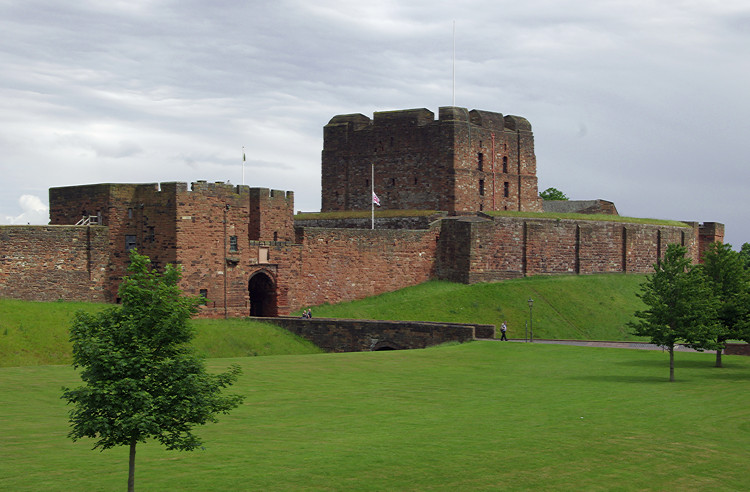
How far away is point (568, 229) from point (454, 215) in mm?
7912

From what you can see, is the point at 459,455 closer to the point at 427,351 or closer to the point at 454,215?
the point at 427,351

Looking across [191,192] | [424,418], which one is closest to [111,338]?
[424,418]

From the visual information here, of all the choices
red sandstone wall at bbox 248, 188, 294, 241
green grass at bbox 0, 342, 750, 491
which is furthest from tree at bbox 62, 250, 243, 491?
red sandstone wall at bbox 248, 188, 294, 241

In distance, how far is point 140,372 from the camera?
47.9 ft

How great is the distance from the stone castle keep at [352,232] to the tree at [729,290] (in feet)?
70.7

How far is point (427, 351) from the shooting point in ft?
129

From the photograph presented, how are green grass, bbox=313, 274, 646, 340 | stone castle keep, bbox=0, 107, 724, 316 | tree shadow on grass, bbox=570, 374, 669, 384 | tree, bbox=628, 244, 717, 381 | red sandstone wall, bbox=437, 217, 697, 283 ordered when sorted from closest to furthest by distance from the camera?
1. tree shadow on grass, bbox=570, 374, 669, 384
2. tree, bbox=628, 244, 717, 381
3. stone castle keep, bbox=0, 107, 724, 316
4. green grass, bbox=313, 274, 646, 340
5. red sandstone wall, bbox=437, 217, 697, 283

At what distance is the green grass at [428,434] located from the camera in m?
17.8

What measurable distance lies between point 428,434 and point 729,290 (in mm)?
19704

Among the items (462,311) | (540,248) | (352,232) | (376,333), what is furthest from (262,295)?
(540,248)

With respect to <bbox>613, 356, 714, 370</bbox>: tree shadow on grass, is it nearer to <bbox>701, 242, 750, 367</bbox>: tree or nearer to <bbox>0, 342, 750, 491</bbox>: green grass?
<bbox>701, 242, 750, 367</bbox>: tree

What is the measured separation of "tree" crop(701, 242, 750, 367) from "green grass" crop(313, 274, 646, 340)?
15.2 metres

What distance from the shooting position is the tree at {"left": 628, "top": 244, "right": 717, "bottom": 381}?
31828 millimetres

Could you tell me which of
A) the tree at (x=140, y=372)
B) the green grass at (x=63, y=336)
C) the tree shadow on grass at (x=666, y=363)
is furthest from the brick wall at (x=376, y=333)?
the tree at (x=140, y=372)
